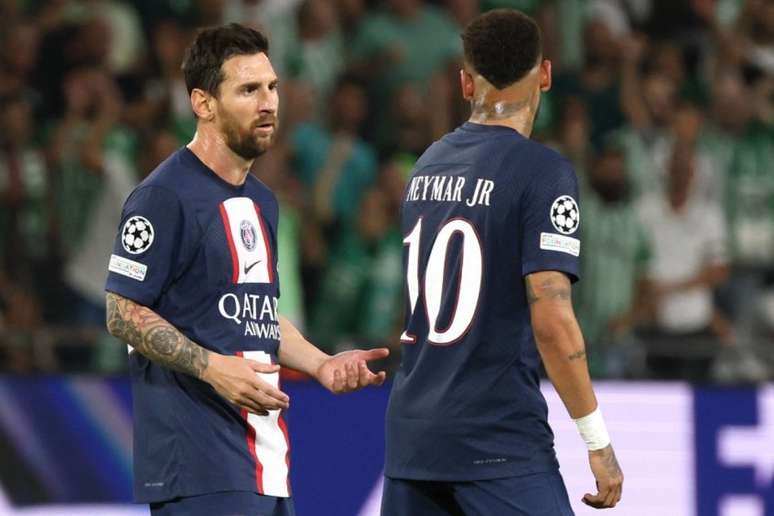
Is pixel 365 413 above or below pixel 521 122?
below

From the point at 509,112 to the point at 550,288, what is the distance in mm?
591

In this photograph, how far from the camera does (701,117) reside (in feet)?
32.2

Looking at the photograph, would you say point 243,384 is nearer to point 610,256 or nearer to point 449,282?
point 449,282

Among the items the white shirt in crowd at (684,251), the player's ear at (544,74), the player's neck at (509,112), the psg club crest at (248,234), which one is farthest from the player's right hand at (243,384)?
the white shirt in crowd at (684,251)

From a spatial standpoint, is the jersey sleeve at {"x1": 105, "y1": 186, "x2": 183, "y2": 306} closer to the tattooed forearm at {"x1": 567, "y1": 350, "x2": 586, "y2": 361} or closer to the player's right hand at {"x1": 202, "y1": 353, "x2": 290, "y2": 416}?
the player's right hand at {"x1": 202, "y1": 353, "x2": 290, "y2": 416}

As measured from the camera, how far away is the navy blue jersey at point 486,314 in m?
4.36

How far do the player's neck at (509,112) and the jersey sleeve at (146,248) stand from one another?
983 millimetres

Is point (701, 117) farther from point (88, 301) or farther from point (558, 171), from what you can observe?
point (558, 171)

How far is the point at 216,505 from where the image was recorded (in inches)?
170

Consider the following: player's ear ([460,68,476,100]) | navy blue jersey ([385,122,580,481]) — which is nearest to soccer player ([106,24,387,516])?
navy blue jersey ([385,122,580,481])

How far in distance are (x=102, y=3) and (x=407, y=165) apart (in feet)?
7.10

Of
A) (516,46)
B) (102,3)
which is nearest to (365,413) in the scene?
(516,46)

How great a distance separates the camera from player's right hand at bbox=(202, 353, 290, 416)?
4098 millimetres

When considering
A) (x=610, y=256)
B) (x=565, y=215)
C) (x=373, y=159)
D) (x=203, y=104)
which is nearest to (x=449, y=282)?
(x=565, y=215)
